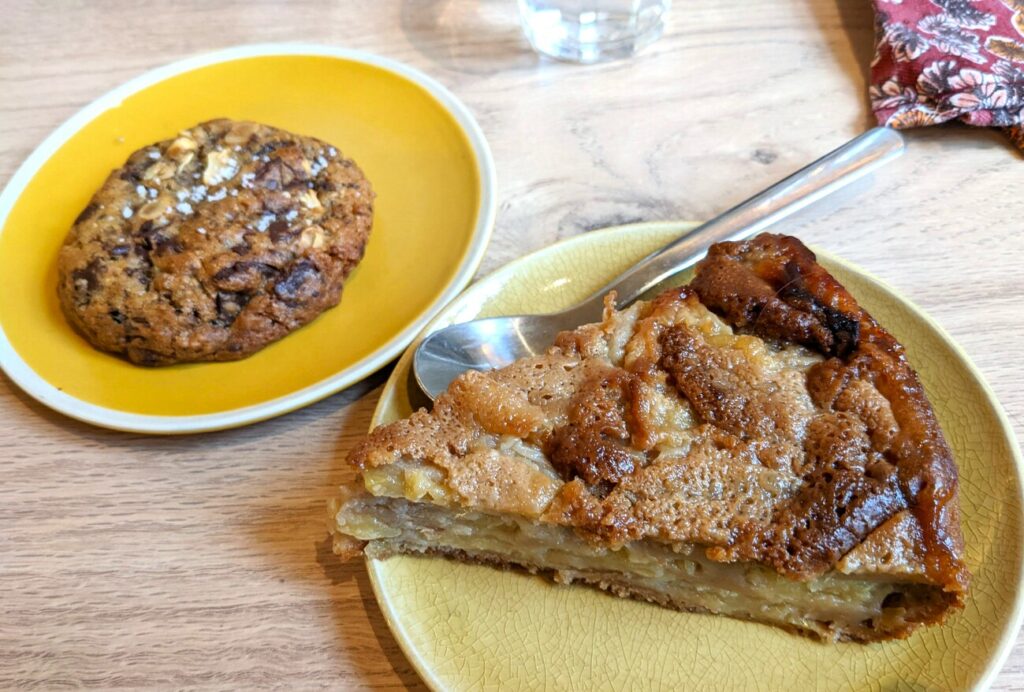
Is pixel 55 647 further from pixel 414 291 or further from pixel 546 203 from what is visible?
pixel 546 203

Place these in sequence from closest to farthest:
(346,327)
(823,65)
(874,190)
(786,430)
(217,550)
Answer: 1. (786,430)
2. (217,550)
3. (346,327)
4. (874,190)
5. (823,65)

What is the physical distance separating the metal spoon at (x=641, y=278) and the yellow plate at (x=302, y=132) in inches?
5.3

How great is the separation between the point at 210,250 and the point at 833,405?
1387 mm

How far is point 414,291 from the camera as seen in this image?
6.17ft

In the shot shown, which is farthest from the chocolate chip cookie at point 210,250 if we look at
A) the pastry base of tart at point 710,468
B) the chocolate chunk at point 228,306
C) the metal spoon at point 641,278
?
the pastry base of tart at point 710,468

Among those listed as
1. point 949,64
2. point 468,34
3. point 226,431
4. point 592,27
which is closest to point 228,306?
point 226,431

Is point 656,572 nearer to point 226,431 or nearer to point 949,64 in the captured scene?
point 226,431

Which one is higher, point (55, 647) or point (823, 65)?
point (823, 65)

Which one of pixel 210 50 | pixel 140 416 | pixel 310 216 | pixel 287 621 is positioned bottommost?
pixel 287 621

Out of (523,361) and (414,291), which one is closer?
(523,361)

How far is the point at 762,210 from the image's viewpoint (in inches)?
71.8

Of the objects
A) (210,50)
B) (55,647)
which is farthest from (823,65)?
(55,647)

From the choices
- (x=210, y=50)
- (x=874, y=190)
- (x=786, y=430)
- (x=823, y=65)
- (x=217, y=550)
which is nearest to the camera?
(x=786, y=430)

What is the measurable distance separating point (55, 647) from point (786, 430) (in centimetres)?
146
